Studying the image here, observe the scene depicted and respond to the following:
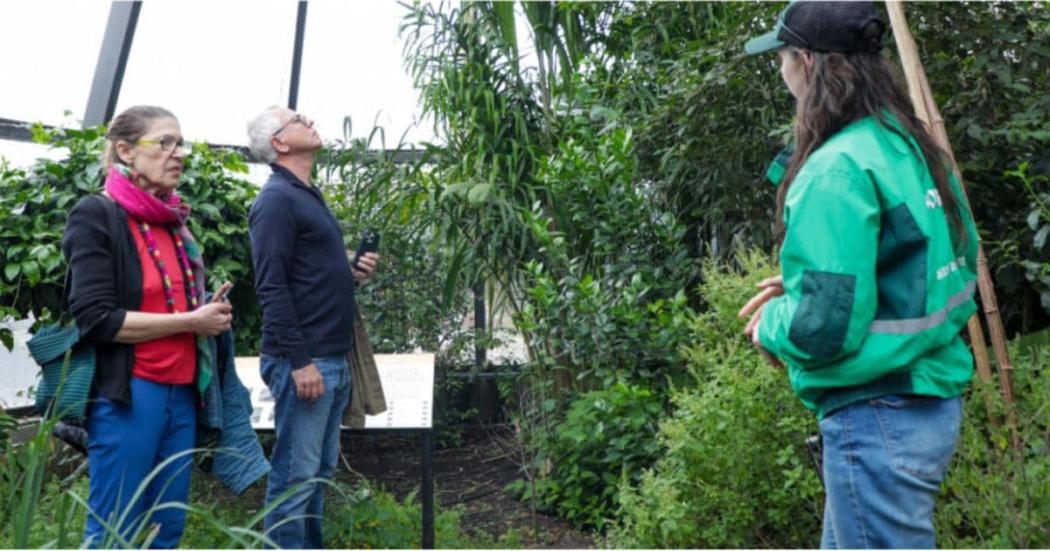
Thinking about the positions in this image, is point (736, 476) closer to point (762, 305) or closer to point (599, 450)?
point (599, 450)

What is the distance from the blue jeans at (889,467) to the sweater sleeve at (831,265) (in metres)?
0.12

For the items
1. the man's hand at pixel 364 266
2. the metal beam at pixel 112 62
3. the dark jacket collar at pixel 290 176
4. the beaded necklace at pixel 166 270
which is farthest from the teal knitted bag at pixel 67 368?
the metal beam at pixel 112 62

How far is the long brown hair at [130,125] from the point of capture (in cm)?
245

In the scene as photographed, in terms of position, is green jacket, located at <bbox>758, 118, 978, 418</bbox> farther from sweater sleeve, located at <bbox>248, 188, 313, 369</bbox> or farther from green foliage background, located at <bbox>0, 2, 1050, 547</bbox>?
sweater sleeve, located at <bbox>248, 188, 313, 369</bbox>

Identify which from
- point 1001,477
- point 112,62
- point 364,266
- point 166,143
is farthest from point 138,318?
point 112,62

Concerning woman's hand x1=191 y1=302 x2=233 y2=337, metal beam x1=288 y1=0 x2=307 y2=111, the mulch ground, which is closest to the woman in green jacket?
woman's hand x1=191 y1=302 x2=233 y2=337

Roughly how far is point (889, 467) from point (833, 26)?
2.28 ft

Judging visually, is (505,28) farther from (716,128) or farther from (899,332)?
(899,332)

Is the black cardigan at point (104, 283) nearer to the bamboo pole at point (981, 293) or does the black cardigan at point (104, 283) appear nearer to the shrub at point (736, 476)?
the shrub at point (736, 476)

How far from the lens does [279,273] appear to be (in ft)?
9.49

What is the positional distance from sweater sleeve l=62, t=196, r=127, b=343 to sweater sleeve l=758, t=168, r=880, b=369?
1548 mm

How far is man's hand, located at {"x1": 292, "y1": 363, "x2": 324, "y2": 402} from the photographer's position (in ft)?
9.41

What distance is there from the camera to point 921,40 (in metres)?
3.71

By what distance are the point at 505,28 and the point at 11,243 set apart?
2.64 m
